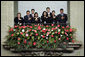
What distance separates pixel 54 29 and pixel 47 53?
49.6 inches

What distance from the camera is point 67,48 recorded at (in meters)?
33.0

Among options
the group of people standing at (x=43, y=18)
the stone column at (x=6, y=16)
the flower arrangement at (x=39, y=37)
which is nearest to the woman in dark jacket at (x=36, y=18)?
the group of people standing at (x=43, y=18)

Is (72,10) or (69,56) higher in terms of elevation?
(72,10)

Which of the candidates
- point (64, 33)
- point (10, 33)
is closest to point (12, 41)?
point (10, 33)

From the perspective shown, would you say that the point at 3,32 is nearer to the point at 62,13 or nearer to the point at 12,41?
the point at 12,41

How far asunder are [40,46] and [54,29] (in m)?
1.16

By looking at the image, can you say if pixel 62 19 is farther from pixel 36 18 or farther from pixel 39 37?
pixel 39 37

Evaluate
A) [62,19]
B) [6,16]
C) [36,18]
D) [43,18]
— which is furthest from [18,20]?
[62,19]

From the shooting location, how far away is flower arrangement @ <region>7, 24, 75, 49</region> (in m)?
32.9

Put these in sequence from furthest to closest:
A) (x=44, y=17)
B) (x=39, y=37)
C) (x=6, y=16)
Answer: (x=6, y=16) < (x=44, y=17) < (x=39, y=37)

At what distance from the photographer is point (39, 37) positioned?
33.0 metres

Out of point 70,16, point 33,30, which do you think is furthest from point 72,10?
point 33,30

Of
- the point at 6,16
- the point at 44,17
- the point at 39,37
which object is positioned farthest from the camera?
the point at 6,16

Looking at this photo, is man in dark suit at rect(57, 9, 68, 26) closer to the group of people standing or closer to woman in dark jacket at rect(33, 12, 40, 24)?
the group of people standing
